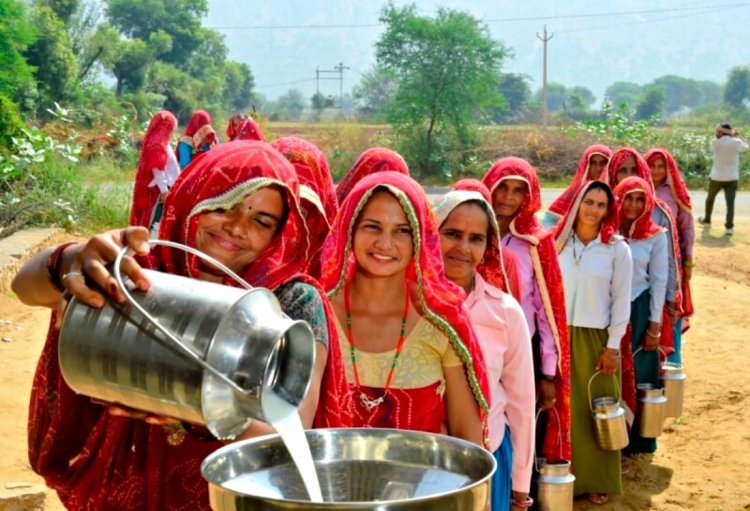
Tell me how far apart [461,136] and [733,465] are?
21502mm

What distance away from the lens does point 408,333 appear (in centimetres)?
319

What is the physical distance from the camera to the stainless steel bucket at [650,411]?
6.79 m

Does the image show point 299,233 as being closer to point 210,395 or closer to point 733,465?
point 210,395

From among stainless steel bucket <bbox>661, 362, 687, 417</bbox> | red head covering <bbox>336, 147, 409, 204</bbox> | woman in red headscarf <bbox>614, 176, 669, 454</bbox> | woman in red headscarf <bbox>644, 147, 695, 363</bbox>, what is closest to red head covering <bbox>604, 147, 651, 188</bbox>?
woman in red headscarf <bbox>614, 176, 669, 454</bbox>

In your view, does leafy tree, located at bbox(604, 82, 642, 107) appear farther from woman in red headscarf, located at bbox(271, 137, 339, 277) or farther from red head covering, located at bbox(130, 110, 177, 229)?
woman in red headscarf, located at bbox(271, 137, 339, 277)

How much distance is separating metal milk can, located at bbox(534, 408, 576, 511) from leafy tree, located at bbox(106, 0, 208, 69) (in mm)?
69765

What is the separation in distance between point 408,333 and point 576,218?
315 cm

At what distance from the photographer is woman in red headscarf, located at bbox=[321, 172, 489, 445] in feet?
10.3

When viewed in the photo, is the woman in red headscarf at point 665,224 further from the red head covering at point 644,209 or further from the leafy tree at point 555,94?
the leafy tree at point 555,94

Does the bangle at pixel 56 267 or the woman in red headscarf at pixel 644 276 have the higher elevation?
the bangle at pixel 56 267

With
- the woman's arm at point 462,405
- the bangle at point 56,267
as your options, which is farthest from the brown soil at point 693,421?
the bangle at point 56,267

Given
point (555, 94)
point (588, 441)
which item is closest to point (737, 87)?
point (555, 94)

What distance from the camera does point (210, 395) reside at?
1933mm

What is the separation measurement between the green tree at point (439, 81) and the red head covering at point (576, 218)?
2070 centimetres
